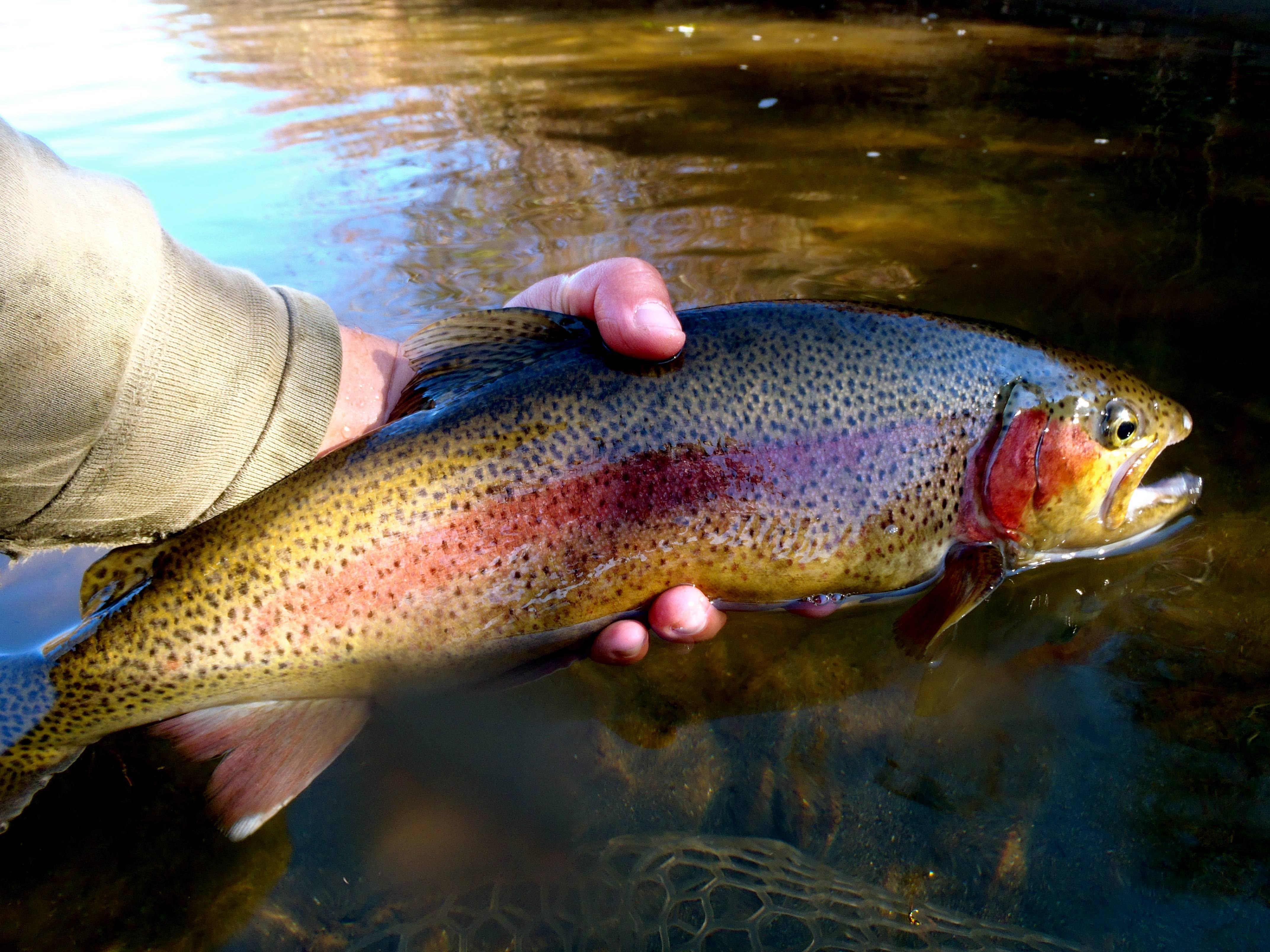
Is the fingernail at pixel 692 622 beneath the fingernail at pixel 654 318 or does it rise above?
beneath

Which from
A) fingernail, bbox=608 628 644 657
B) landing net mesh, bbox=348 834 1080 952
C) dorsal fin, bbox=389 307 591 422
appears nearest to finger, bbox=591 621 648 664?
fingernail, bbox=608 628 644 657

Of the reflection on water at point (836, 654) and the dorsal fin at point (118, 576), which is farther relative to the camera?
the dorsal fin at point (118, 576)

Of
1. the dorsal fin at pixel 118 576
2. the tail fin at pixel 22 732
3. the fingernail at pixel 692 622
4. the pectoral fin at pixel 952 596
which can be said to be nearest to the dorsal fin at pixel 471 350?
the dorsal fin at pixel 118 576

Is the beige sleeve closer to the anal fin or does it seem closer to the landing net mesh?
the anal fin

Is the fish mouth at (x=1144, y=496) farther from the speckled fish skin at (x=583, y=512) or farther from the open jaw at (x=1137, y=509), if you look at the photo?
the speckled fish skin at (x=583, y=512)

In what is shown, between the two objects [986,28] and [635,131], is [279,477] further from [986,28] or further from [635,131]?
[986,28]

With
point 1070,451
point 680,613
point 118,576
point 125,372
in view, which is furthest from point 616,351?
point 118,576
